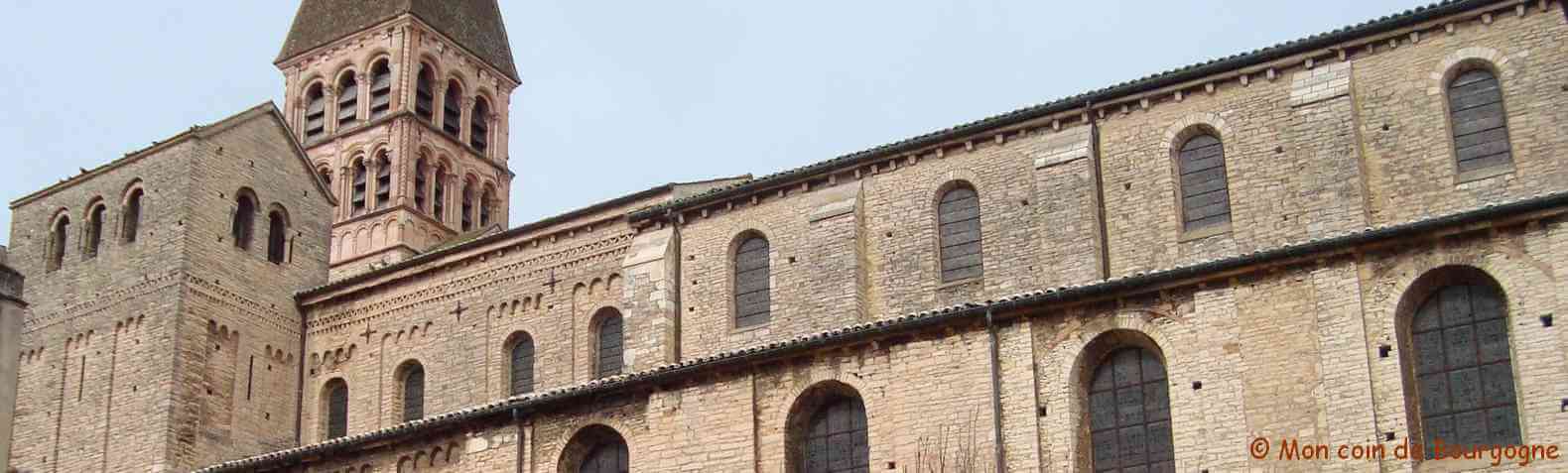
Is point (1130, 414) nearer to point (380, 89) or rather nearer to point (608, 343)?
point (608, 343)

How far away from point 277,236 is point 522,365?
6684 mm

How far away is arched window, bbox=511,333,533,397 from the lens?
34.4 m

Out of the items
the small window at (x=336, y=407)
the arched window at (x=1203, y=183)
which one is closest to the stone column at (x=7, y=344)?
the arched window at (x=1203, y=183)

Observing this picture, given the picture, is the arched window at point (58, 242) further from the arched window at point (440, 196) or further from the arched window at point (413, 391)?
the arched window at point (440, 196)

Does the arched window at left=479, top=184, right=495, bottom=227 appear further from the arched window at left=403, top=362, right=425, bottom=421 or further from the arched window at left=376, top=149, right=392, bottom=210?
the arched window at left=403, top=362, right=425, bottom=421

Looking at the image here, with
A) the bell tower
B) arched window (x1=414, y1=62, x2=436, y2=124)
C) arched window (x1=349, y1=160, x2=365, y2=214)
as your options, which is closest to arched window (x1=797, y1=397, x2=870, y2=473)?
the bell tower

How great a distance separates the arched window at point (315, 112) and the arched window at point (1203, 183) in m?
31.1

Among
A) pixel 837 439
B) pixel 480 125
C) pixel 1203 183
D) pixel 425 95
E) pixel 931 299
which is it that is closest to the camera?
pixel 837 439

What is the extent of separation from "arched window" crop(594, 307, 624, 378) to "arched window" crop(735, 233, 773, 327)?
12.4 ft

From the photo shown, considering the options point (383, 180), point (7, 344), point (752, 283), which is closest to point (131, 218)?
point (752, 283)

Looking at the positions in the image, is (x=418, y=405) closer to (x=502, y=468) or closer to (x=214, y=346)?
(x=214, y=346)

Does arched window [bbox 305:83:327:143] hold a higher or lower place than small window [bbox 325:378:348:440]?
higher

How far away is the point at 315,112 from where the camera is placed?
54375 mm

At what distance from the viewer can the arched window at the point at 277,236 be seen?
38219 millimetres
